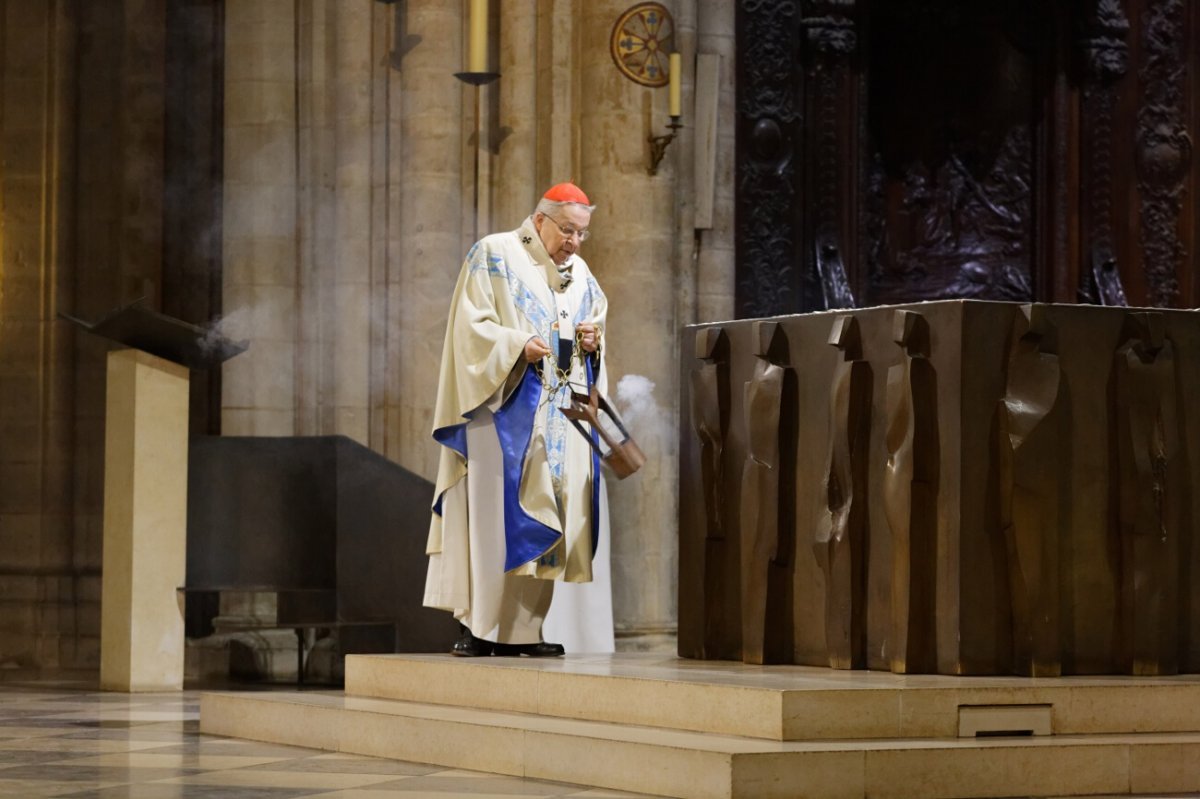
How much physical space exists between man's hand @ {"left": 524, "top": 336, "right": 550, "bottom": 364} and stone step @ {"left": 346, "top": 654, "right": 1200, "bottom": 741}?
4.16ft

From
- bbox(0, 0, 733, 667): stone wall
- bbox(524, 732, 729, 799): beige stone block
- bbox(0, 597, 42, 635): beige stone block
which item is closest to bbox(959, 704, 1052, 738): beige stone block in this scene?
bbox(524, 732, 729, 799): beige stone block

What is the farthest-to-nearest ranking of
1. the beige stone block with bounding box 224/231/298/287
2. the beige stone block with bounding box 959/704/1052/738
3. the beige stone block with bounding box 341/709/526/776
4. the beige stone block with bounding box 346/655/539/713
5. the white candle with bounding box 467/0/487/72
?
the beige stone block with bounding box 224/231/298/287 < the white candle with bounding box 467/0/487/72 < the beige stone block with bounding box 346/655/539/713 < the beige stone block with bounding box 341/709/526/776 < the beige stone block with bounding box 959/704/1052/738

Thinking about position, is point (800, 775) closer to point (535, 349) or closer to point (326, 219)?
point (535, 349)

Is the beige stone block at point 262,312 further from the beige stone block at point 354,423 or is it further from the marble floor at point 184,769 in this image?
the marble floor at point 184,769

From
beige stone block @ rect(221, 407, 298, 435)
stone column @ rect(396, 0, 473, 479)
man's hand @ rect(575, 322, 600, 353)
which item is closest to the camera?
man's hand @ rect(575, 322, 600, 353)

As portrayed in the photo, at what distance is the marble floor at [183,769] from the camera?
518 cm

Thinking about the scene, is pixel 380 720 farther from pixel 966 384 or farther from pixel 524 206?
pixel 524 206

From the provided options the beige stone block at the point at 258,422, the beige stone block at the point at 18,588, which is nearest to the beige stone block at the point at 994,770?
the beige stone block at the point at 258,422

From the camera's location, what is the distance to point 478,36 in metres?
10.2

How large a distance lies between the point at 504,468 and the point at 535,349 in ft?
1.47

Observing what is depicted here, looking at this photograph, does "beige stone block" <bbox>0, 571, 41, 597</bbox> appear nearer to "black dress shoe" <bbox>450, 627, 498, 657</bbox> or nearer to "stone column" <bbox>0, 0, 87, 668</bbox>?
"stone column" <bbox>0, 0, 87, 668</bbox>

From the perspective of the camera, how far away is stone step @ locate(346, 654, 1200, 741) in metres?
5.23

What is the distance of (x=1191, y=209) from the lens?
40.5ft

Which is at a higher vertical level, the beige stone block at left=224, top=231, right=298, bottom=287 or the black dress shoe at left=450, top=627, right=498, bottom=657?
the beige stone block at left=224, top=231, right=298, bottom=287
